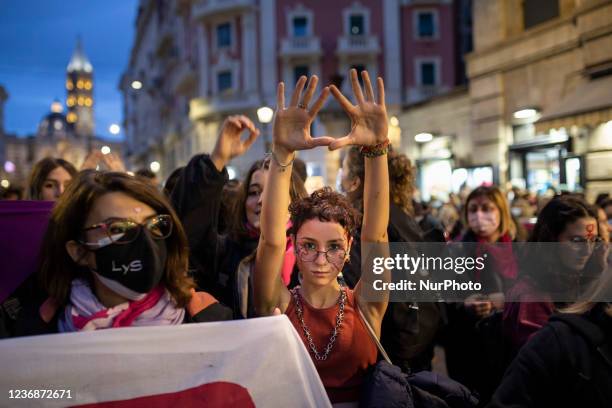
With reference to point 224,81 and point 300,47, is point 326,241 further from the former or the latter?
point 224,81

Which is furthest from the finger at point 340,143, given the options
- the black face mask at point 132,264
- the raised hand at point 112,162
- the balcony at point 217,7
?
the balcony at point 217,7

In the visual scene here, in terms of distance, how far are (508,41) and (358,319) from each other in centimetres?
1317

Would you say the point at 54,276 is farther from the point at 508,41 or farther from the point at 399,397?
the point at 508,41

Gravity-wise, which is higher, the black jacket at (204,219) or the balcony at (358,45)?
the balcony at (358,45)

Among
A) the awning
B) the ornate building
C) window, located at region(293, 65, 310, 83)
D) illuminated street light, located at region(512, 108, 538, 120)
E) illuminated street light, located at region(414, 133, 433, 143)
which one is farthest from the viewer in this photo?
the ornate building

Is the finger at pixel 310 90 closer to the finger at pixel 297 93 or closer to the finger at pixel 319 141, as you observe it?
the finger at pixel 297 93

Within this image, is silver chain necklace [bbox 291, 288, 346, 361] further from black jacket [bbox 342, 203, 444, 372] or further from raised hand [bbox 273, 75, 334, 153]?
Result: raised hand [bbox 273, 75, 334, 153]

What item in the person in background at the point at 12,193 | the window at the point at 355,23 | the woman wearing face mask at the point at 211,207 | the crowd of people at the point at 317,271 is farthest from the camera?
the window at the point at 355,23

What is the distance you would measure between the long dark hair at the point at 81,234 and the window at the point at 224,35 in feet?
101

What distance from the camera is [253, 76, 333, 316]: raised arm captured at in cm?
224

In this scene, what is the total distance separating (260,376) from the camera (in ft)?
6.15

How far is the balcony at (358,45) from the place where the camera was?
30.3 meters

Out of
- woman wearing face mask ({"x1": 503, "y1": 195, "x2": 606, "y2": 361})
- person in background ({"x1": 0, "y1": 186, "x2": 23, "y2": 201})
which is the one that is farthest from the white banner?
person in background ({"x1": 0, "y1": 186, "x2": 23, "y2": 201})

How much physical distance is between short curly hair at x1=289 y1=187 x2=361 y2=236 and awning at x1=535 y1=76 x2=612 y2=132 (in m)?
8.29
